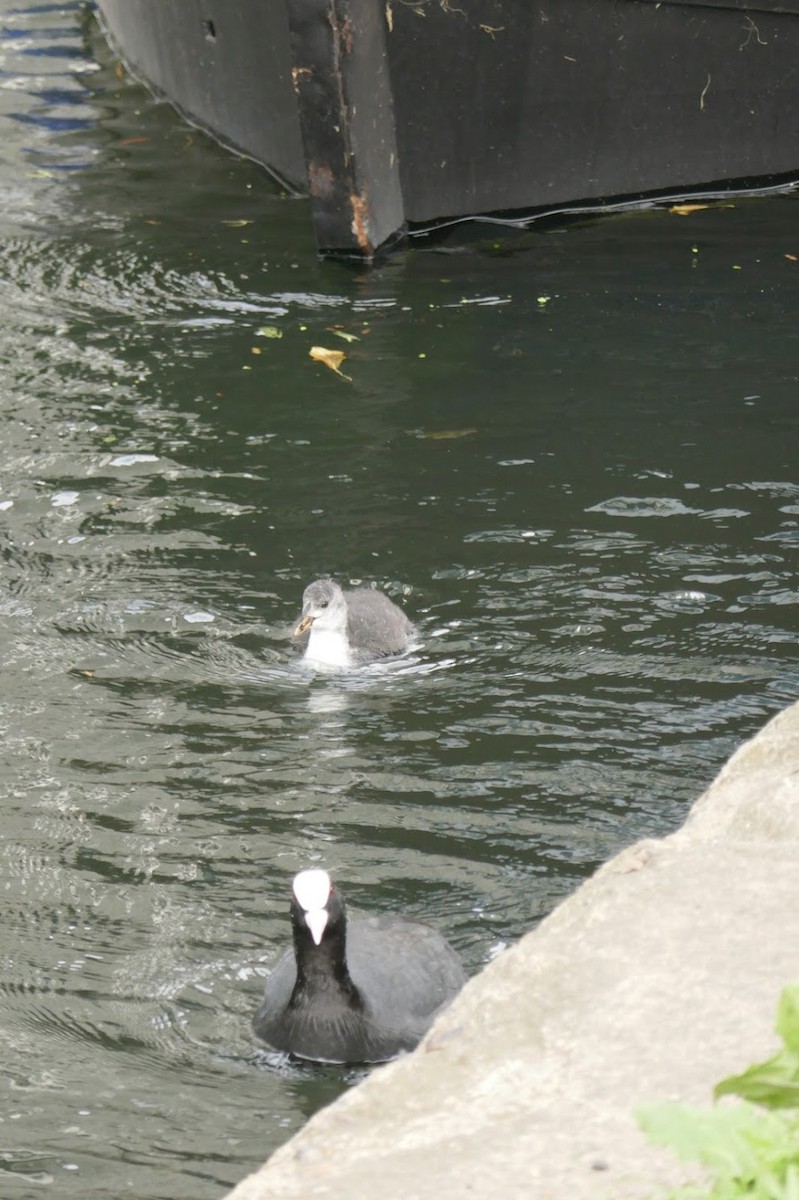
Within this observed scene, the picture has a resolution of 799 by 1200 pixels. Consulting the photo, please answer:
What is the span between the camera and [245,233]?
13438mm

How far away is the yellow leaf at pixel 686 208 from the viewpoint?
1355 cm

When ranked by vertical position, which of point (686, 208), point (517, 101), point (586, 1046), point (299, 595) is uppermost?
point (517, 101)

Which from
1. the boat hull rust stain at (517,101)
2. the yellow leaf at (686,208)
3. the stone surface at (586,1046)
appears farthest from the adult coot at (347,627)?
the yellow leaf at (686,208)

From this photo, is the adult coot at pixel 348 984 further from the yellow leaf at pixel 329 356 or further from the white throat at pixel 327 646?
the yellow leaf at pixel 329 356

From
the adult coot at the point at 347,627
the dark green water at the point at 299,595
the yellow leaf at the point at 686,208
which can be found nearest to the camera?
the dark green water at the point at 299,595

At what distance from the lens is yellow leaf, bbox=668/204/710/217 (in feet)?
44.5

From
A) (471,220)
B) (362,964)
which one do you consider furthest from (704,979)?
(471,220)

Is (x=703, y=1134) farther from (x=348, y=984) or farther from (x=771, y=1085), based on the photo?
(x=348, y=984)

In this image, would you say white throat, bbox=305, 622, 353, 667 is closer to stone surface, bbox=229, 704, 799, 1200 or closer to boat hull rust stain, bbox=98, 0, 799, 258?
stone surface, bbox=229, 704, 799, 1200

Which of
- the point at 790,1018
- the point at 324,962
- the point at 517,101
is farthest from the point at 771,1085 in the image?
the point at 517,101

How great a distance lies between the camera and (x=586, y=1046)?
11.9ft

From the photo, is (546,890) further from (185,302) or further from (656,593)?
(185,302)

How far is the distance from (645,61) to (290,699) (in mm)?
7479

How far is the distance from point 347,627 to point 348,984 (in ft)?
8.26
